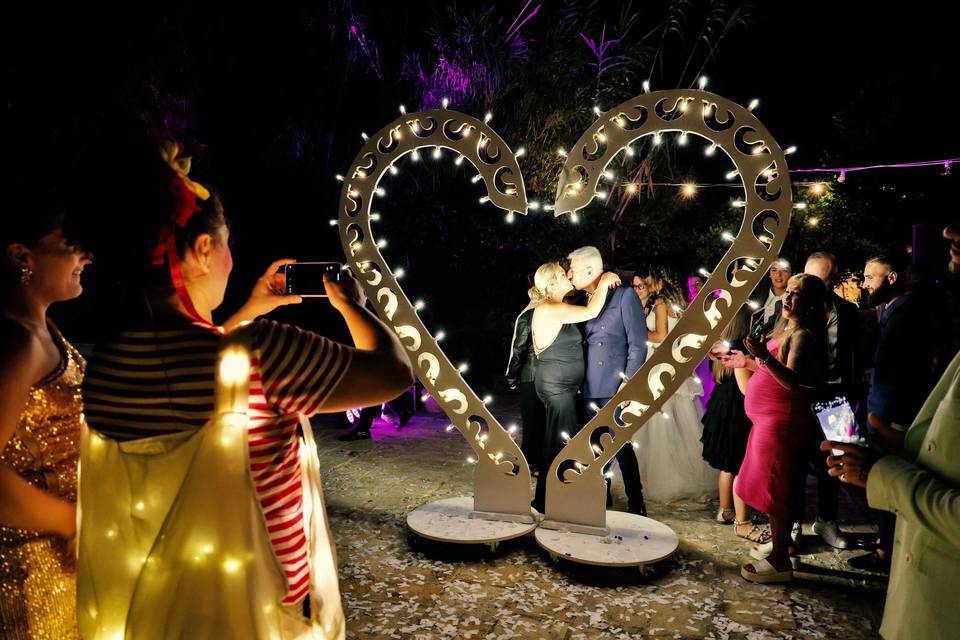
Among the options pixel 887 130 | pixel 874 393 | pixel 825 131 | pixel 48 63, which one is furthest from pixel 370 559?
pixel 825 131

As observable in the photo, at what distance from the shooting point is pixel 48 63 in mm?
5824

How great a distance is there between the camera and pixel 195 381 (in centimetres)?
120

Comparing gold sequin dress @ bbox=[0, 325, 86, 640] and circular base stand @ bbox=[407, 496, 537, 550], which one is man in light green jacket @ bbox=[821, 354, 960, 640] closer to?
gold sequin dress @ bbox=[0, 325, 86, 640]

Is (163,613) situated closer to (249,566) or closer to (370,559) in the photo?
(249,566)

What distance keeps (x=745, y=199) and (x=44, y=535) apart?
3.34 metres

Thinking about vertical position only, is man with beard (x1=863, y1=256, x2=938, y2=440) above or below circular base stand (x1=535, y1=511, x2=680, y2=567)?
above

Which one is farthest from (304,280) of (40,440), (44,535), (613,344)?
(613,344)

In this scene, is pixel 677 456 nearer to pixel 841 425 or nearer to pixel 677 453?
pixel 677 453

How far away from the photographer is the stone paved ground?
9.75 feet

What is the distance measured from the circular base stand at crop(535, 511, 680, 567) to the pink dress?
60 centimetres

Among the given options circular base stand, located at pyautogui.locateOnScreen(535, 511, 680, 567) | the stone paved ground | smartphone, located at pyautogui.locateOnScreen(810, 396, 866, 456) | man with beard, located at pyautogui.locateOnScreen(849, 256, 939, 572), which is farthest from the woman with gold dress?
smartphone, located at pyautogui.locateOnScreen(810, 396, 866, 456)

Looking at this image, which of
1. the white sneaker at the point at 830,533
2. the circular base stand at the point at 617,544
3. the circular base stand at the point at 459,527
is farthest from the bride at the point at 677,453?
the circular base stand at the point at 459,527

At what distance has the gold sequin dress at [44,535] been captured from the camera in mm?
1505

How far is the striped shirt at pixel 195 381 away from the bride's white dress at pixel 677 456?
398cm
